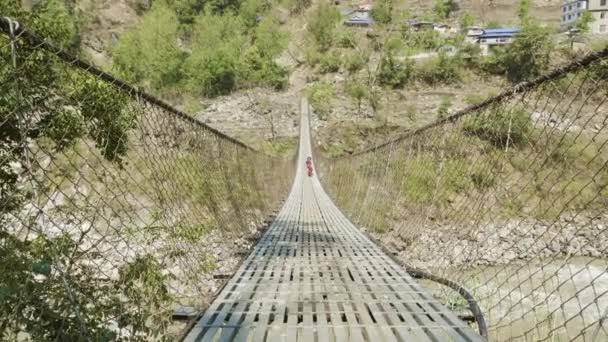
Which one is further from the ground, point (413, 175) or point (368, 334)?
point (368, 334)

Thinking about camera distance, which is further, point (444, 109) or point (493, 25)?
point (493, 25)

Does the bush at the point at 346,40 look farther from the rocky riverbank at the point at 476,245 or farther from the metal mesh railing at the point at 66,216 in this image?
the metal mesh railing at the point at 66,216

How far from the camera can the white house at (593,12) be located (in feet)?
83.0

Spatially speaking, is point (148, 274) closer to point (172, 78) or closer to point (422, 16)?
point (172, 78)

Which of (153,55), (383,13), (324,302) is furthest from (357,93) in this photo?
(324,302)

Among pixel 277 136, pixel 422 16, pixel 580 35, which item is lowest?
pixel 277 136

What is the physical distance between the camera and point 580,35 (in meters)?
23.4

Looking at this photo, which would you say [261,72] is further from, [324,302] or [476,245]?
[324,302]

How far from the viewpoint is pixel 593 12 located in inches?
1005

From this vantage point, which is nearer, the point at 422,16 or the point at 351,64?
the point at 351,64

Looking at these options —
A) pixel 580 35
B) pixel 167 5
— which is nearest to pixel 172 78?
pixel 167 5

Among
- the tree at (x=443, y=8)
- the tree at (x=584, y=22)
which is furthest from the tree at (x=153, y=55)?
the tree at (x=584, y=22)

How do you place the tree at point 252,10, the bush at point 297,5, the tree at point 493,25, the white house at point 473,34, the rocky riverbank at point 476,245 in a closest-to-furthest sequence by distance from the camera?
the rocky riverbank at point 476,245 → the white house at point 473,34 → the tree at point 493,25 → the tree at point 252,10 → the bush at point 297,5

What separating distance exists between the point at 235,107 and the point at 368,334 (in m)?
18.8
